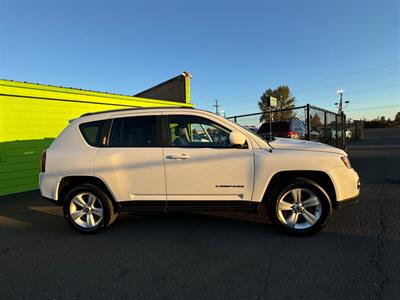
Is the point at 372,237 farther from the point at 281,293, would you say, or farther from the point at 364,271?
the point at 281,293

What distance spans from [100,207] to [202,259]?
6.28 feet

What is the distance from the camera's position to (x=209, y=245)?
3.76m

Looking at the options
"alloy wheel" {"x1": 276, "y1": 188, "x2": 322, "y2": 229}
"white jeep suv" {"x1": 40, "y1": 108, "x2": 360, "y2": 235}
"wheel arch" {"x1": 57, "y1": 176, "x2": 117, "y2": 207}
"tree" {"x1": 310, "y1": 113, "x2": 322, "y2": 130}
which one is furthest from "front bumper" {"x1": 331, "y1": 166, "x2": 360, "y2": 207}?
"tree" {"x1": 310, "y1": 113, "x2": 322, "y2": 130}

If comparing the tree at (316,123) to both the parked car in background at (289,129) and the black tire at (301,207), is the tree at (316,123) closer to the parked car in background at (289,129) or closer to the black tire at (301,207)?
the parked car in background at (289,129)

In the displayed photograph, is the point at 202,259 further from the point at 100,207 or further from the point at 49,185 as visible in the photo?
the point at 49,185

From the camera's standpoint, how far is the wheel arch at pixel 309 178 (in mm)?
3962

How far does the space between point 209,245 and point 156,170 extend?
130 cm

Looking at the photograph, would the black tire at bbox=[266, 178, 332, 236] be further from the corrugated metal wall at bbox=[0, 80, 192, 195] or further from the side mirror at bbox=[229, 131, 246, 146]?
Answer: the corrugated metal wall at bbox=[0, 80, 192, 195]

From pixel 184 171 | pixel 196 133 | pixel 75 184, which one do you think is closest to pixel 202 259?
pixel 184 171

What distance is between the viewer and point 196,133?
4250 mm

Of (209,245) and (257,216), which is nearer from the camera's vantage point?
(209,245)

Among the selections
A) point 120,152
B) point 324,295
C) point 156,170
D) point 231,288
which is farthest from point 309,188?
point 120,152

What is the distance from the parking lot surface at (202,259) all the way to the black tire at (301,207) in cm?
14

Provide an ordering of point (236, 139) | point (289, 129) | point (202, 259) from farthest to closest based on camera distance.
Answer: point (289, 129) → point (236, 139) → point (202, 259)
